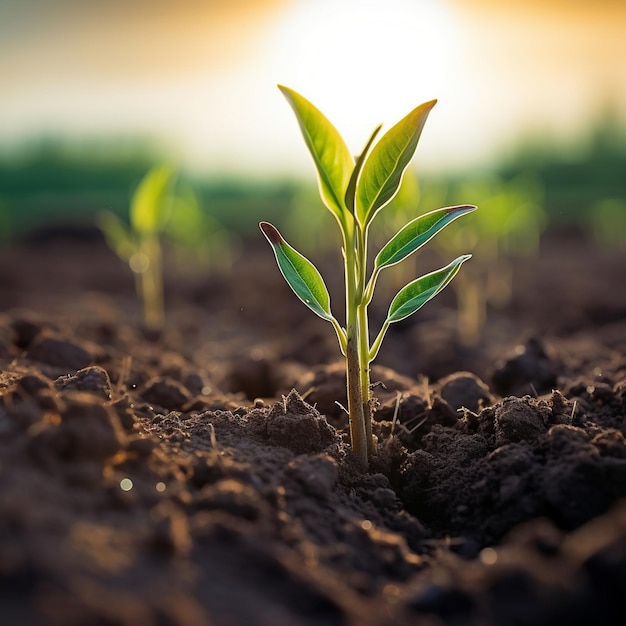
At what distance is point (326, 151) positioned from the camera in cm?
198

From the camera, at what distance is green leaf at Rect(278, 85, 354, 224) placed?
1.91 meters

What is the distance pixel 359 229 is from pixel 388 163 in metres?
0.20

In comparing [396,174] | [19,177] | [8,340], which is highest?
[19,177]

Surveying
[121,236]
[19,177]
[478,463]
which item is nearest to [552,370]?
[478,463]

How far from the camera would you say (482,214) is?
219 inches

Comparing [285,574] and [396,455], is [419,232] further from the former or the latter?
[285,574]

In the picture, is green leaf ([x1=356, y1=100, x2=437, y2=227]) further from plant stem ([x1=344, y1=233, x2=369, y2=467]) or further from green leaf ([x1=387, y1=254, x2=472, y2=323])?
green leaf ([x1=387, y1=254, x2=472, y2=323])

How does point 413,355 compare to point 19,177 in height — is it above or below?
below

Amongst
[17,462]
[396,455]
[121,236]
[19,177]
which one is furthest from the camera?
[19,177]

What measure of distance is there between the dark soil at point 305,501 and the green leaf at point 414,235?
0.38 metres

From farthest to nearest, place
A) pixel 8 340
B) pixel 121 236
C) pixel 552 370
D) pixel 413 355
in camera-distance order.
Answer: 1. pixel 121 236
2. pixel 413 355
3. pixel 8 340
4. pixel 552 370

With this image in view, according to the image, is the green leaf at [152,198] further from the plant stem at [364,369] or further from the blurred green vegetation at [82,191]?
the blurred green vegetation at [82,191]

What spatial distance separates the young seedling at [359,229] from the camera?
1.93m

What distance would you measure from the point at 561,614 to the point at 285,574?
0.53 metres
